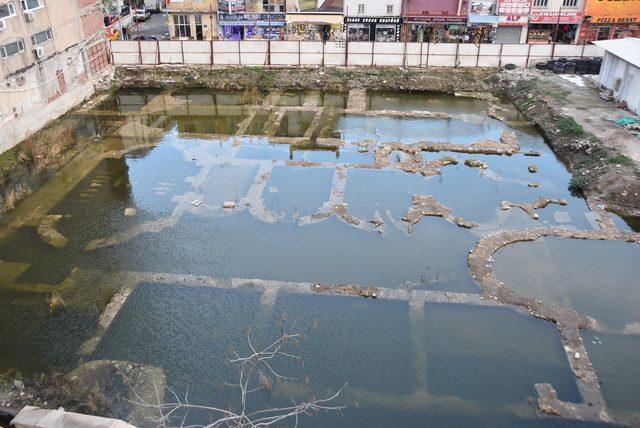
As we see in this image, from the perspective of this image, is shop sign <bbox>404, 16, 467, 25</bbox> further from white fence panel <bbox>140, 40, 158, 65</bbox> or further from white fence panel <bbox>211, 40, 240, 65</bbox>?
white fence panel <bbox>140, 40, 158, 65</bbox>

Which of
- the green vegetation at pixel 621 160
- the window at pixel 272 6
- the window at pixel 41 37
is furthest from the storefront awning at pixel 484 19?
the window at pixel 41 37

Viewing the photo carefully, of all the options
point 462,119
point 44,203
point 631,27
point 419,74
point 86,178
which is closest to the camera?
point 44,203

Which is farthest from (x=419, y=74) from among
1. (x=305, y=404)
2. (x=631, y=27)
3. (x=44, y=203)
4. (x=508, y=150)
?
(x=305, y=404)

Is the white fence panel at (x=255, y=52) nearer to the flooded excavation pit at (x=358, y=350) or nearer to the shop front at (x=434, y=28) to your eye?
the shop front at (x=434, y=28)

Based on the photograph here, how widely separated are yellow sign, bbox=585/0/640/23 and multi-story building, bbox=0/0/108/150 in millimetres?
42349

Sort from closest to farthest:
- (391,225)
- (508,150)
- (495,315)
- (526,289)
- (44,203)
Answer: (495,315) → (526,289) → (391,225) → (44,203) → (508,150)

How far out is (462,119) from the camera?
3756 cm

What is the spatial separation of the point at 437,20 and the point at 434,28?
876 millimetres

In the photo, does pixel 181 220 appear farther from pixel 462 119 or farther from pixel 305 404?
pixel 462 119

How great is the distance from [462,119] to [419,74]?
839cm

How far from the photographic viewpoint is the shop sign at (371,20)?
49156mm

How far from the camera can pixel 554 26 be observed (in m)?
49.5

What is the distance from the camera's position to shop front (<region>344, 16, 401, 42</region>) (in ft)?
162

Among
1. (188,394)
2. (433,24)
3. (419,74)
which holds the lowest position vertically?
(188,394)
